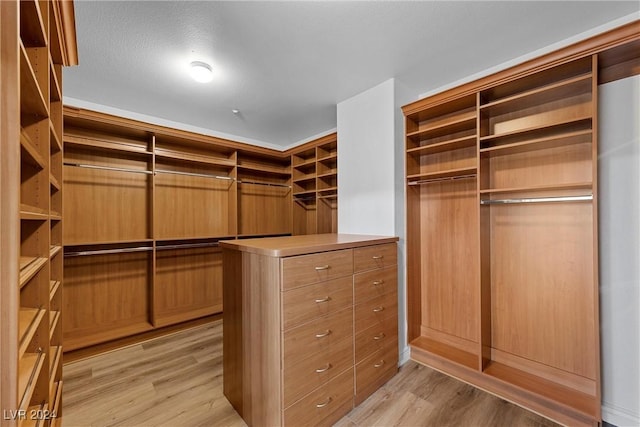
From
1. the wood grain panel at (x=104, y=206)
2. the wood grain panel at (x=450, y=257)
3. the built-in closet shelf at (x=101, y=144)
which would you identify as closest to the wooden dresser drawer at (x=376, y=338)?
the wood grain panel at (x=450, y=257)

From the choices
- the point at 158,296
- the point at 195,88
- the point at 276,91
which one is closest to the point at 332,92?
the point at 276,91

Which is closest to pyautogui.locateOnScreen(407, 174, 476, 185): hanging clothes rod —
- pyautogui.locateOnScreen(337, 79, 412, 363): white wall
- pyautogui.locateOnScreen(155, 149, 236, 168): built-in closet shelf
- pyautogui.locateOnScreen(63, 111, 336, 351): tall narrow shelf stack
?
pyautogui.locateOnScreen(337, 79, 412, 363): white wall

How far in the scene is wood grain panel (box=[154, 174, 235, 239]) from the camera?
320 centimetres

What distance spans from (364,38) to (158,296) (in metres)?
3.34

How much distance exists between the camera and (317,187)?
3680 mm

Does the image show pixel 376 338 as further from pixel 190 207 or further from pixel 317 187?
pixel 190 207

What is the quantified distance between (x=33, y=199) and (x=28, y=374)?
2.31 ft

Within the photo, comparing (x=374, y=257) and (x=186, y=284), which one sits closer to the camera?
(x=374, y=257)

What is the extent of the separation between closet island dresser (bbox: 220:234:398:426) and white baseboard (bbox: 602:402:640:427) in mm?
1363

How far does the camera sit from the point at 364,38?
6.04ft

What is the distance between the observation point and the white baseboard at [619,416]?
1626 mm

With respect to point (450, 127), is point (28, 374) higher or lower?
lower

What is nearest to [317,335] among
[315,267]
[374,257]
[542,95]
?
[315,267]

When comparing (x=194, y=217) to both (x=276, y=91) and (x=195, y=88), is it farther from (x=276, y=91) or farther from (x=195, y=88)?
(x=276, y=91)
